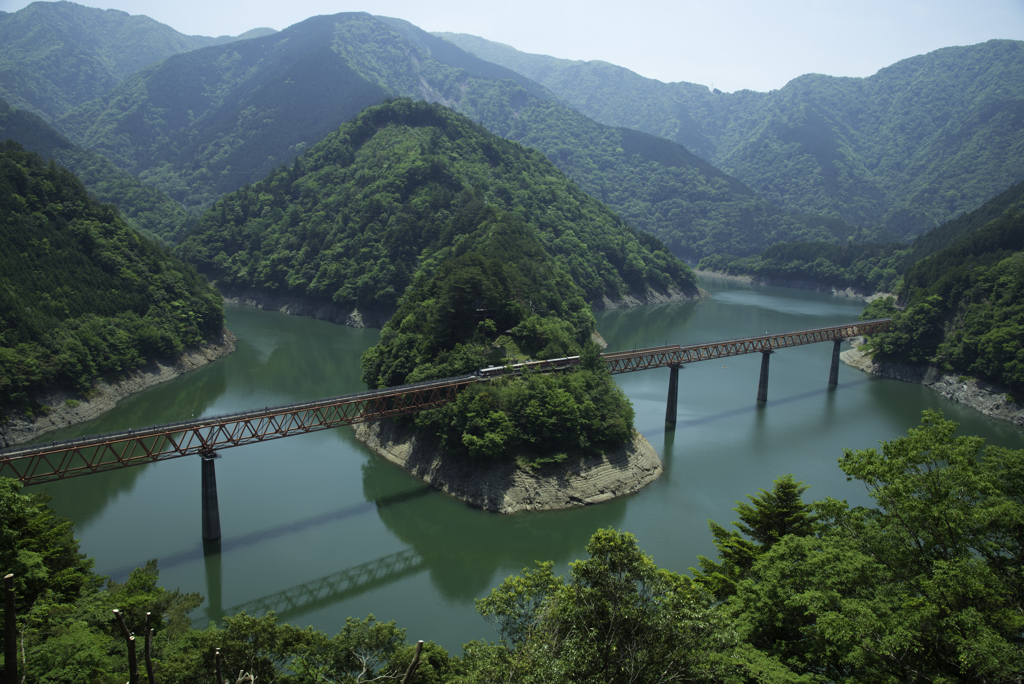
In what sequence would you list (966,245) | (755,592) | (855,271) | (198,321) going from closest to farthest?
(755,592), (198,321), (966,245), (855,271)

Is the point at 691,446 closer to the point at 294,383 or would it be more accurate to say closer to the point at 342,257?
the point at 294,383

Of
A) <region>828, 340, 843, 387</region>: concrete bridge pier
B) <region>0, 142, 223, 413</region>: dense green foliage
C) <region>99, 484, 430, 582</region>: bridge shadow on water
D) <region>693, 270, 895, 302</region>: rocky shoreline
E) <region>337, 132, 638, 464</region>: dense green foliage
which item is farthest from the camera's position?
<region>693, 270, 895, 302</region>: rocky shoreline

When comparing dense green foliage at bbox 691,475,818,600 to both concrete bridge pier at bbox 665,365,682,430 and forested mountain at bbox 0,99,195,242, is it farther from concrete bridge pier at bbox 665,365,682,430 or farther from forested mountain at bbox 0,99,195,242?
forested mountain at bbox 0,99,195,242

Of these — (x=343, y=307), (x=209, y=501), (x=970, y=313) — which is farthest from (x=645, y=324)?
(x=209, y=501)

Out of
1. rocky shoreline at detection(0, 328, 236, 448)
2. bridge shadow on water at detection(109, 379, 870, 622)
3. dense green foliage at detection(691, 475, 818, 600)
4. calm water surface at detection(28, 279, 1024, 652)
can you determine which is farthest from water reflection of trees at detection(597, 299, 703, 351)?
dense green foliage at detection(691, 475, 818, 600)

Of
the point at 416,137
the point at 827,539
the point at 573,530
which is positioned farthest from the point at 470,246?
the point at 827,539
